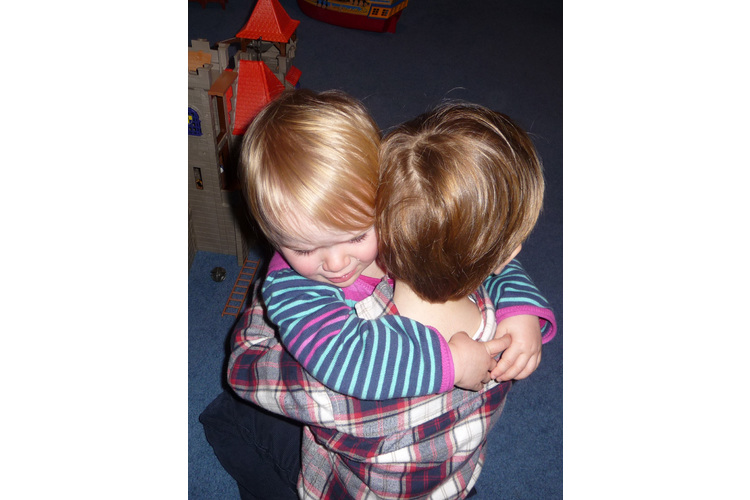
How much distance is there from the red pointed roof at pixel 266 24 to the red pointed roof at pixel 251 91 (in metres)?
0.26

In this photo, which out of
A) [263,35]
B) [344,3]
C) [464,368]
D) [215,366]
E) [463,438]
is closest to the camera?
[464,368]

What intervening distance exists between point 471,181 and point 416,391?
0.32m

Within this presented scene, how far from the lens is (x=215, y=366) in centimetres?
166

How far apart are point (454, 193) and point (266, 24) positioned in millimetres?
1438

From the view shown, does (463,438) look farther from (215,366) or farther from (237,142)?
(237,142)

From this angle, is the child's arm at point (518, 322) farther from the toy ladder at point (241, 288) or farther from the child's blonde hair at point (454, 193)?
the toy ladder at point (241, 288)

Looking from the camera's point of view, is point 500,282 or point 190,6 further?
point 190,6

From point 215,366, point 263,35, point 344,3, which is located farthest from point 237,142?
point 344,3

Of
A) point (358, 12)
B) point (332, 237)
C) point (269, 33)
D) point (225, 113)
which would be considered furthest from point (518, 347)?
point (358, 12)

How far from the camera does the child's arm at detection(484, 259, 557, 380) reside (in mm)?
877

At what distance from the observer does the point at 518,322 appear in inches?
35.2

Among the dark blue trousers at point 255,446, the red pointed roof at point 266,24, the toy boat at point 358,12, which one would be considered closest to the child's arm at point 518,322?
the dark blue trousers at point 255,446

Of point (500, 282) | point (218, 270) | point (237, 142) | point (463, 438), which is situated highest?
point (500, 282)

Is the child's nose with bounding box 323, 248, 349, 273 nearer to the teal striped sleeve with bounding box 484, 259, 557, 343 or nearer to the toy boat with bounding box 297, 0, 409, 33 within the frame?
the teal striped sleeve with bounding box 484, 259, 557, 343
